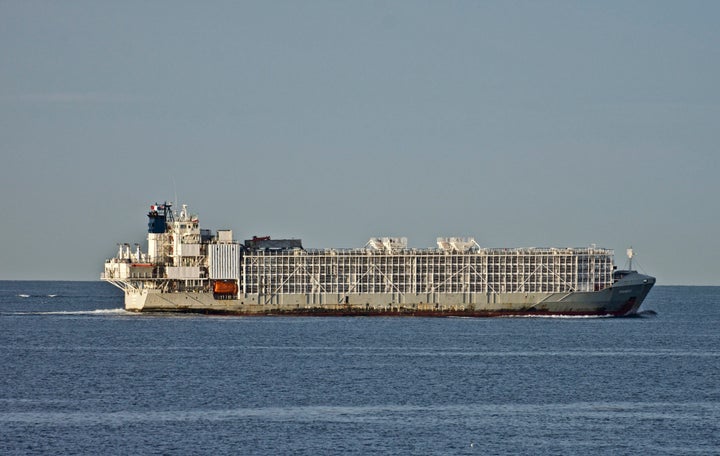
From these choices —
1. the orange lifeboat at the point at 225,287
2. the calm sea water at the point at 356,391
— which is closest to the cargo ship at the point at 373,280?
the orange lifeboat at the point at 225,287

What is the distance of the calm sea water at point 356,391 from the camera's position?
216 feet

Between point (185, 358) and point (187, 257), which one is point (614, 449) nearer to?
point (185, 358)

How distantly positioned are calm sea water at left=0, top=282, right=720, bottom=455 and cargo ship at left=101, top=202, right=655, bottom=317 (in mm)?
12637

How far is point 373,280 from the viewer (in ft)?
494

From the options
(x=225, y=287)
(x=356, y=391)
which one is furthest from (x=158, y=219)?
(x=356, y=391)

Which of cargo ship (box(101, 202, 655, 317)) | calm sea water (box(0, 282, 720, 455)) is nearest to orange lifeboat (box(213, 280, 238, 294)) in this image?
cargo ship (box(101, 202, 655, 317))

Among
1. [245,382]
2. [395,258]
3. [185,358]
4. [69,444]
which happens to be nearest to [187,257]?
[395,258]

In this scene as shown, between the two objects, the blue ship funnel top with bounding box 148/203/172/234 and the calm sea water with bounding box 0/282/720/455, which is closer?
the calm sea water with bounding box 0/282/720/455

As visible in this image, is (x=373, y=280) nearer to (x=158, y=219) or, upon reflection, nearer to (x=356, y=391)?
(x=158, y=219)

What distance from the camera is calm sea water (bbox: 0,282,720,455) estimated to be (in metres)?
65.7

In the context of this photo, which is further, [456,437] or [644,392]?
[644,392]

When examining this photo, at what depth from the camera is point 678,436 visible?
67562 mm

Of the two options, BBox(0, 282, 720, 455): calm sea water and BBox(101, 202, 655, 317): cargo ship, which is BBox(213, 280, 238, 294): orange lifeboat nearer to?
BBox(101, 202, 655, 317): cargo ship

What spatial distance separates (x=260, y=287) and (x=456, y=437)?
86.0 meters
